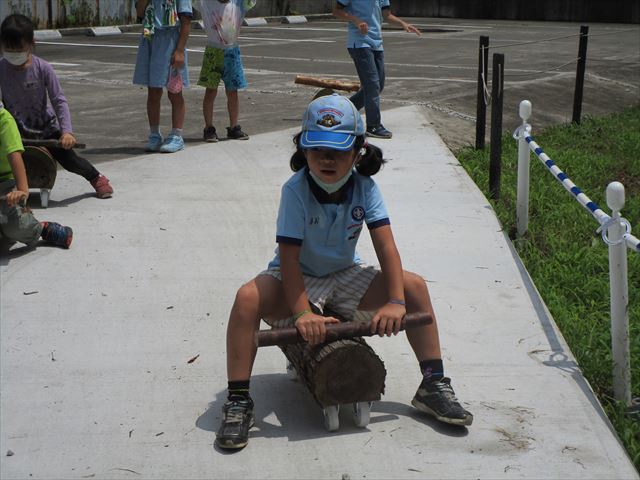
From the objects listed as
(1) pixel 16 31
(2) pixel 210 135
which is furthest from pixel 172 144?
(1) pixel 16 31

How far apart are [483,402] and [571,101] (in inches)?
380

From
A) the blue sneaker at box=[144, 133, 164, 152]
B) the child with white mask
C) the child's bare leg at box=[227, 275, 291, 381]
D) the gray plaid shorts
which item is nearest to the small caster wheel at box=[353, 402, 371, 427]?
the gray plaid shorts

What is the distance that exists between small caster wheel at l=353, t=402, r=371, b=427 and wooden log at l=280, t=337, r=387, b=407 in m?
0.04

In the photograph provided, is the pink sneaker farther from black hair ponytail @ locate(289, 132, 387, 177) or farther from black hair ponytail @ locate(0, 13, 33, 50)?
black hair ponytail @ locate(289, 132, 387, 177)

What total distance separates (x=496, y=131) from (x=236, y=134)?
254 centimetres

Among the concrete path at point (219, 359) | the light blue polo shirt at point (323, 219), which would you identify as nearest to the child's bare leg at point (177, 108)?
the concrete path at point (219, 359)

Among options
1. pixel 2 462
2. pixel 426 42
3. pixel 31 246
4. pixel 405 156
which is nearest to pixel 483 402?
pixel 2 462

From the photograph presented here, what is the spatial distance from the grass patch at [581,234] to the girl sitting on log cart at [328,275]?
98 centimetres

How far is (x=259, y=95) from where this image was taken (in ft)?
40.8

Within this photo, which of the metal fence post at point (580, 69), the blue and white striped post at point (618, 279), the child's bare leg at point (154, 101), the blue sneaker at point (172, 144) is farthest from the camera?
the metal fence post at point (580, 69)

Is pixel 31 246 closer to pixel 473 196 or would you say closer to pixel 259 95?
pixel 473 196

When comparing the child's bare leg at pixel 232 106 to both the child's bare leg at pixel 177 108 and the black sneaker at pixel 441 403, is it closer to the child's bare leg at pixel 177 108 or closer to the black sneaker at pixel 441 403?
the child's bare leg at pixel 177 108

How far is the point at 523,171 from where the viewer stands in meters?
6.87

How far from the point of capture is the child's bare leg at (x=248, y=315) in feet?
13.0
